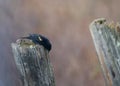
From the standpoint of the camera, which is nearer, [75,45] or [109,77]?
[109,77]

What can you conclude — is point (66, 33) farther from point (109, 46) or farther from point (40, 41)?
point (109, 46)

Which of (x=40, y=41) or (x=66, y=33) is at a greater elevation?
(x=40, y=41)

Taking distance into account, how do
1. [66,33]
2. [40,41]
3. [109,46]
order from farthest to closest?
[66,33]
[40,41]
[109,46]

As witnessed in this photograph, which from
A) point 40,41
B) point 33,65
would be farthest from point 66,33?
point 33,65

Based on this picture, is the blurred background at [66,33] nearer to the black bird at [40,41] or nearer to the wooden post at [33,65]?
the black bird at [40,41]

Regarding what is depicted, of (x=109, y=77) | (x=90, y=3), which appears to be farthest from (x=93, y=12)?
(x=109, y=77)

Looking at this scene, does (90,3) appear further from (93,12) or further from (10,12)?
(10,12)
